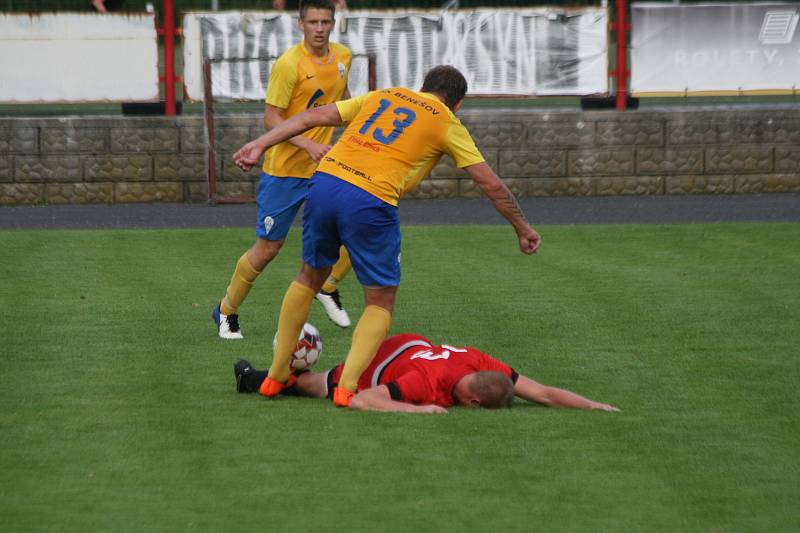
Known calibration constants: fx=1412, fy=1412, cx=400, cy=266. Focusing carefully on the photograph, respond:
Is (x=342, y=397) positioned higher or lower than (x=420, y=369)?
lower

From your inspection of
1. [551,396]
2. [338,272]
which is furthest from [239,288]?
[551,396]

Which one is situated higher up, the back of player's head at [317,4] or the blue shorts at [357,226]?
the back of player's head at [317,4]

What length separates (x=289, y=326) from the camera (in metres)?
6.94

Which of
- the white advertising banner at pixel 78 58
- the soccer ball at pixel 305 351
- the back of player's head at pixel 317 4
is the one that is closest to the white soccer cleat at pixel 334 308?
the back of player's head at pixel 317 4

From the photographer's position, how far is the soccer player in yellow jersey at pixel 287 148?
887 cm

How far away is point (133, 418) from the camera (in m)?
6.45

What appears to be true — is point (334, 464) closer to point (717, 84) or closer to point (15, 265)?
point (15, 265)

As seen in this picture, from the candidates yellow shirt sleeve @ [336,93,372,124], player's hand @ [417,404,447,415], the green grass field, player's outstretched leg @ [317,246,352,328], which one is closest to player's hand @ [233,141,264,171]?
yellow shirt sleeve @ [336,93,372,124]

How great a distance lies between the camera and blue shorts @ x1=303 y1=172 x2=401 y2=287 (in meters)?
6.77

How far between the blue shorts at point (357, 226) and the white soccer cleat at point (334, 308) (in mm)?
2404

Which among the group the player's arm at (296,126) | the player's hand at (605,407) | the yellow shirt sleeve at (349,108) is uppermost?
the yellow shirt sleeve at (349,108)

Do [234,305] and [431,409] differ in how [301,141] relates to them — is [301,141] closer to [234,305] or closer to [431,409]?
[234,305]

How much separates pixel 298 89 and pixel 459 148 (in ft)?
7.99

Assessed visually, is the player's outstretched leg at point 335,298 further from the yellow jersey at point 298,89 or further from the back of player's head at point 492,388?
the back of player's head at point 492,388
